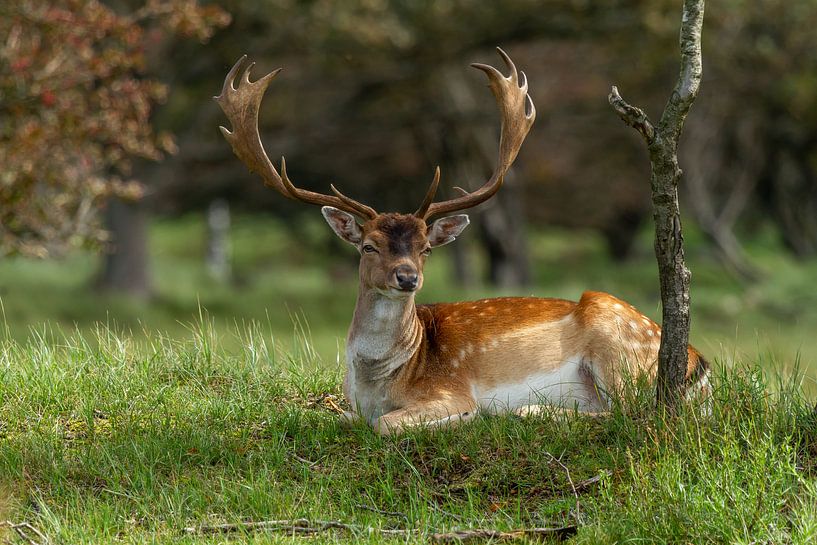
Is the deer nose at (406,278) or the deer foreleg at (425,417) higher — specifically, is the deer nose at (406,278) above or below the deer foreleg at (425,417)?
Result: above

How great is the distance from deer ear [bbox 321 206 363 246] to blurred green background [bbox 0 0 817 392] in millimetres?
3843

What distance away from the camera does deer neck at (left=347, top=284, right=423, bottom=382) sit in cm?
625

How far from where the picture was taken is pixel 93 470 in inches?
218

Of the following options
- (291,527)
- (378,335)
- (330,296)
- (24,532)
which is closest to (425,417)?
(378,335)

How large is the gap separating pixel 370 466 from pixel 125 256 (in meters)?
14.0

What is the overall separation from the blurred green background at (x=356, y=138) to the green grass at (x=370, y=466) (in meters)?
3.81

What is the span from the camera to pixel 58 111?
10062 mm

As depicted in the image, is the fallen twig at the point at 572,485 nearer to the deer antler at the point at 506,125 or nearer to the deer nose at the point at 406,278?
the deer nose at the point at 406,278

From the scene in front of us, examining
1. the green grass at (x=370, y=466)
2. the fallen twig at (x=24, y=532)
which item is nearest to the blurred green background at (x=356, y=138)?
the green grass at (x=370, y=466)

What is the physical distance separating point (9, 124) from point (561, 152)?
63.0ft

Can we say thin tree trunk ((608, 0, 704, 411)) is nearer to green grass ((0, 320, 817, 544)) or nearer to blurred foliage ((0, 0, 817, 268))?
green grass ((0, 320, 817, 544))

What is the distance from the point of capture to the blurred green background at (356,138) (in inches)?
403

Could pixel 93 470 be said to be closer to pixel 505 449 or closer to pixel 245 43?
pixel 505 449

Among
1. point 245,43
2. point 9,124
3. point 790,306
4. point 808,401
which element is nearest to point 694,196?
point 790,306
